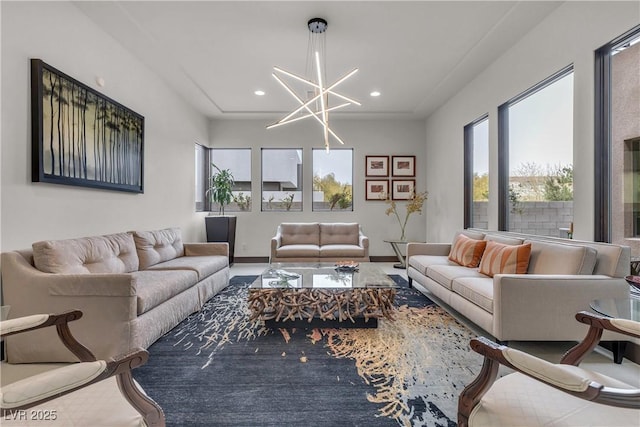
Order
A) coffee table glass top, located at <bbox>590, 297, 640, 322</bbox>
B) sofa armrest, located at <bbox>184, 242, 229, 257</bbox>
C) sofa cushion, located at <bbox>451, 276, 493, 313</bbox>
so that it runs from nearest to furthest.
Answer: coffee table glass top, located at <bbox>590, 297, 640, 322</bbox> → sofa cushion, located at <bbox>451, 276, 493, 313</bbox> → sofa armrest, located at <bbox>184, 242, 229, 257</bbox>

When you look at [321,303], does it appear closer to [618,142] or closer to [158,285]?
[158,285]

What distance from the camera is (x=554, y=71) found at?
2914 mm

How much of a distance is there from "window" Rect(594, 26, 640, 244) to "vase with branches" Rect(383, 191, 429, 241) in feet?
11.2

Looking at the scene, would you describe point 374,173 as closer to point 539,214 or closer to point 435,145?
point 435,145

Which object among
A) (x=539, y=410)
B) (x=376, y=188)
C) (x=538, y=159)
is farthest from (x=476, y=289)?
(x=376, y=188)

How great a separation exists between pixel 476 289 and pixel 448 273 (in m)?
0.56

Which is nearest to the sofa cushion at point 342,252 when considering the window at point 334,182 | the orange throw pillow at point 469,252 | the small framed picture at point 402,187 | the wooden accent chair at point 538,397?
the window at point 334,182

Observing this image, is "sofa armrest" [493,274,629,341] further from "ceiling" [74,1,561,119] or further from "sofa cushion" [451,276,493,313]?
"ceiling" [74,1,561,119]

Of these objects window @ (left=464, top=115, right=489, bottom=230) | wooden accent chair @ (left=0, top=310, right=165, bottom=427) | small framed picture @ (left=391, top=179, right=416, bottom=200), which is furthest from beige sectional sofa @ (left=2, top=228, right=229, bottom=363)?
small framed picture @ (left=391, top=179, right=416, bottom=200)

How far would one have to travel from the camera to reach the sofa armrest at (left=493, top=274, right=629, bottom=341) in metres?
2.16

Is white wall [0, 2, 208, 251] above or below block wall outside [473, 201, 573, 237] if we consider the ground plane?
above

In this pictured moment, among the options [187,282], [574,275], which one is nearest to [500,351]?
[574,275]

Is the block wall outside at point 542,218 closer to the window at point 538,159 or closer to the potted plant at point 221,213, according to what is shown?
the window at point 538,159

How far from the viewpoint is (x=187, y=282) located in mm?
3031
